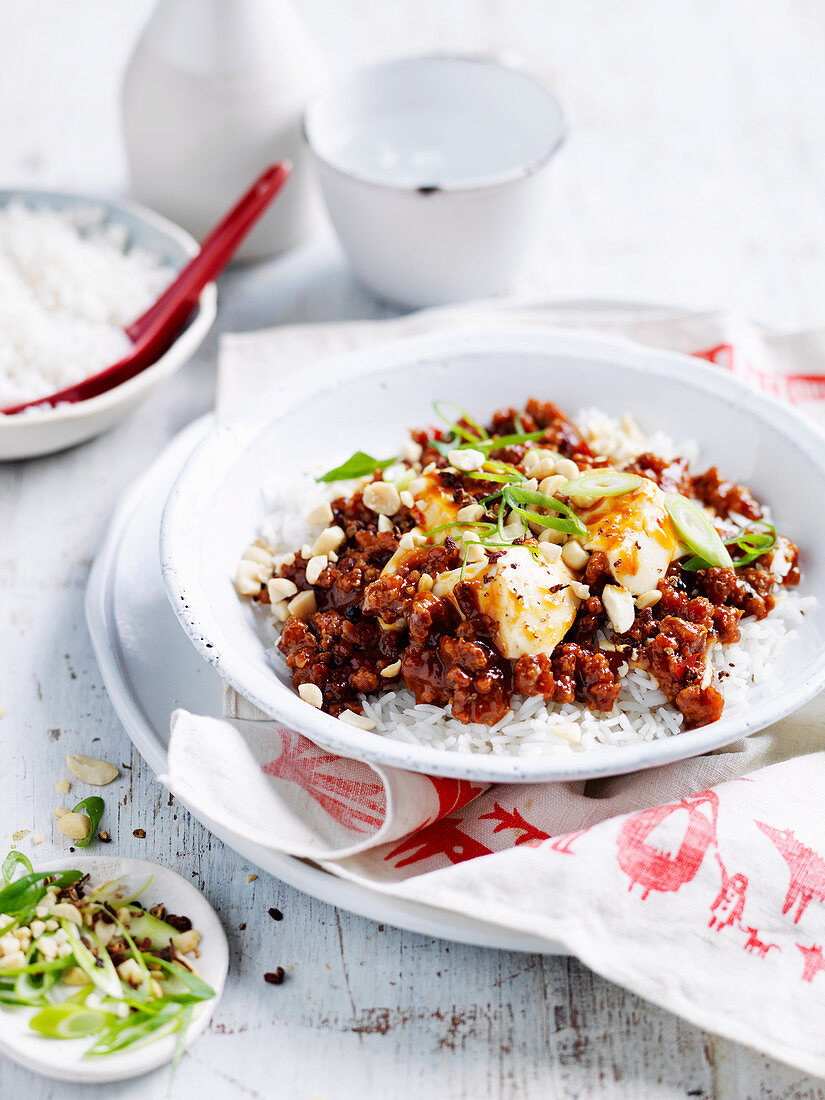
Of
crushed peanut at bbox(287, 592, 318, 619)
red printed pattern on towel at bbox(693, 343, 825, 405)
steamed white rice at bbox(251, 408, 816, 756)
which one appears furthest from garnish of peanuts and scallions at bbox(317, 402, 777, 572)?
red printed pattern on towel at bbox(693, 343, 825, 405)

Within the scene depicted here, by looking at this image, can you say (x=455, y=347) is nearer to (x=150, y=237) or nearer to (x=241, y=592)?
(x=241, y=592)

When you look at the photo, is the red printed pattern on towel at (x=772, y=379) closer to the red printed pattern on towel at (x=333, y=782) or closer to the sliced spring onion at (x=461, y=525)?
the sliced spring onion at (x=461, y=525)

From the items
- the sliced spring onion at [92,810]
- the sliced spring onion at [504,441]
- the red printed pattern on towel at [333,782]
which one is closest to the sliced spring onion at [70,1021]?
the sliced spring onion at [92,810]

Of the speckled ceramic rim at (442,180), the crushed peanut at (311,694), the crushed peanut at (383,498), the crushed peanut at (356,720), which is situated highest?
the speckled ceramic rim at (442,180)

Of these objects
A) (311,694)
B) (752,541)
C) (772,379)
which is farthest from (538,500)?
(772,379)

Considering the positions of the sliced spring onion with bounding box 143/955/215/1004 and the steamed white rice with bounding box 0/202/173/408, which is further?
the steamed white rice with bounding box 0/202/173/408

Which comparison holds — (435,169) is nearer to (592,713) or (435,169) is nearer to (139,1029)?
(592,713)

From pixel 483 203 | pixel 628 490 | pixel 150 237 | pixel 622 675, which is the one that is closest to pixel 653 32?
pixel 483 203

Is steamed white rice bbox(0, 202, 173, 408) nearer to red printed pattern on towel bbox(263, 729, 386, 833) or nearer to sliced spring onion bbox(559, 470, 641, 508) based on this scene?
red printed pattern on towel bbox(263, 729, 386, 833)
